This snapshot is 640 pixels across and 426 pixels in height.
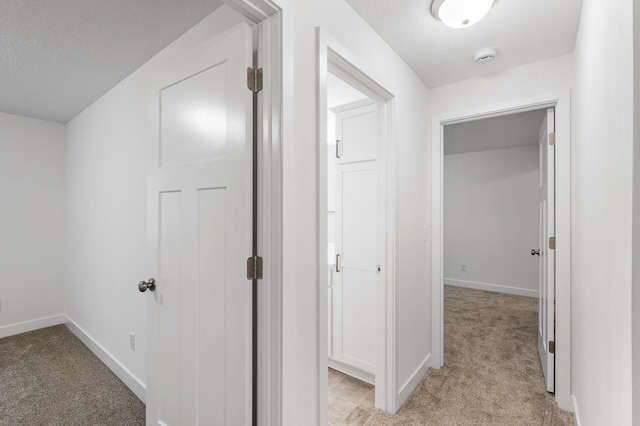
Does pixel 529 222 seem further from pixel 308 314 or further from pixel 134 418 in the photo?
pixel 134 418

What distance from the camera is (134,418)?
1969 millimetres

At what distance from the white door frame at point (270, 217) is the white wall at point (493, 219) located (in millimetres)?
5191

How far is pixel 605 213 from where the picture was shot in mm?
→ 1062

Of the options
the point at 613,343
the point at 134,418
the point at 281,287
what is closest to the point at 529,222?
the point at 613,343

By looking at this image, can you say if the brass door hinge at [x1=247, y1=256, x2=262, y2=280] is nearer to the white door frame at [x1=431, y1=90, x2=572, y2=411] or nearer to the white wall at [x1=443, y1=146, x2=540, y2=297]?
the white door frame at [x1=431, y1=90, x2=572, y2=411]

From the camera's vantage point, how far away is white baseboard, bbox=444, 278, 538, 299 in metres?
4.88

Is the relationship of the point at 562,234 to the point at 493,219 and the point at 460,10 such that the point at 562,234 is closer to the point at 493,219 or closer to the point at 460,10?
the point at 460,10

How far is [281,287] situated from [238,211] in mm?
337

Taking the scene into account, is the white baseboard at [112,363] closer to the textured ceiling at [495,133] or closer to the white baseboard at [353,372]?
the white baseboard at [353,372]

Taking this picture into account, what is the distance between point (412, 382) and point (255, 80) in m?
2.28

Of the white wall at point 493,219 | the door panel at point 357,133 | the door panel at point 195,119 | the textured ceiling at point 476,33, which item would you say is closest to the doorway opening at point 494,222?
the white wall at point 493,219

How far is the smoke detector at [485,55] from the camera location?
2.01m

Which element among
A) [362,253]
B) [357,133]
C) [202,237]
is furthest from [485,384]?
[202,237]

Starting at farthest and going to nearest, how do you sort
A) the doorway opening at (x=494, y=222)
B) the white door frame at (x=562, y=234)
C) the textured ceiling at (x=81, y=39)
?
the doorway opening at (x=494, y=222), the white door frame at (x=562, y=234), the textured ceiling at (x=81, y=39)
